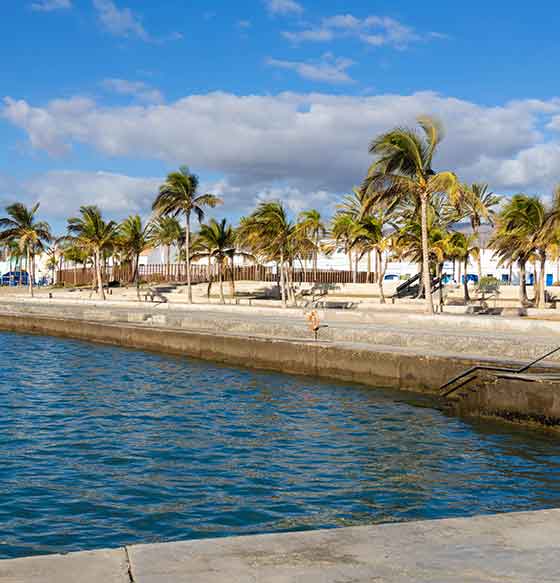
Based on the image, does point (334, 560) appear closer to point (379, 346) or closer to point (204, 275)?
point (379, 346)

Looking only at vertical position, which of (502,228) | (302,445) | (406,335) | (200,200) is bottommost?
(302,445)

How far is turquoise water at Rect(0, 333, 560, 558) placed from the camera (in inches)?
362

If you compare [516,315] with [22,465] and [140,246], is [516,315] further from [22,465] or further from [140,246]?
[140,246]

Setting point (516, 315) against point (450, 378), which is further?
point (516, 315)

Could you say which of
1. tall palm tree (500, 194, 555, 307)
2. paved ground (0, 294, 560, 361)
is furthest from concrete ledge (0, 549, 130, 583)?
tall palm tree (500, 194, 555, 307)

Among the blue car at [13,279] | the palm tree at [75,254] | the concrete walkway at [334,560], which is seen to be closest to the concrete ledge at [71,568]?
the concrete walkway at [334,560]

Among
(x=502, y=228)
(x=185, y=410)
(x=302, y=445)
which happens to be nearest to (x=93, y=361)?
(x=185, y=410)

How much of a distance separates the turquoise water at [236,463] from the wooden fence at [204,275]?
181ft

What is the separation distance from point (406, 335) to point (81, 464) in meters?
13.8

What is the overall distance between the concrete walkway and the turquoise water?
10.3ft

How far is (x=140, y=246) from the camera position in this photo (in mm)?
72062

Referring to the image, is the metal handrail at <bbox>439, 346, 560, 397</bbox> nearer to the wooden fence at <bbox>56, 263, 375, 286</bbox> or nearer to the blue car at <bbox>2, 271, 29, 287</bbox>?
the wooden fence at <bbox>56, 263, 375, 286</bbox>

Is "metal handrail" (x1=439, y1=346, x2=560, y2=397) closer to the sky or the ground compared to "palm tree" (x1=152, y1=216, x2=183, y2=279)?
closer to the ground

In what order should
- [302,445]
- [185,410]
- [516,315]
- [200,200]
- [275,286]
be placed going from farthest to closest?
[275,286], [200,200], [516,315], [185,410], [302,445]
